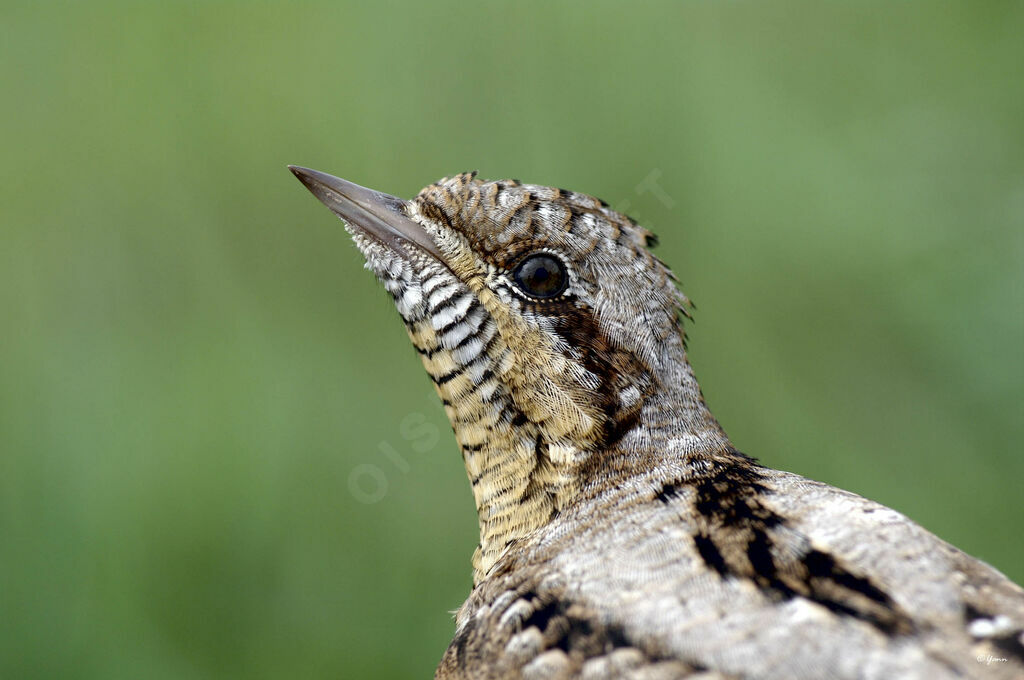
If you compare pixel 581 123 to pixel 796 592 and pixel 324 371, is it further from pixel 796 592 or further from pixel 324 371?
pixel 796 592

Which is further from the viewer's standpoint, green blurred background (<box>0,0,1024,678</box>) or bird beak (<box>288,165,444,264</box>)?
green blurred background (<box>0,0,1024,678</box>)

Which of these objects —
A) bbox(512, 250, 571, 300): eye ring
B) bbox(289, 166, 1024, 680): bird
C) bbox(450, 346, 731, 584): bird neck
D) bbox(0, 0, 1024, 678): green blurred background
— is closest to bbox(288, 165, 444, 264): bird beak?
bbox(289, 166, 1024, 680): bird

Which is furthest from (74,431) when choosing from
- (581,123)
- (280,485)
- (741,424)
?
(741,424)

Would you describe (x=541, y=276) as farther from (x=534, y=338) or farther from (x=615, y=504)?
(x=615, y=504)

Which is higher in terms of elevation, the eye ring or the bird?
the eye ring

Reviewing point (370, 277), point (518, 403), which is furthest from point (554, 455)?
point (370, 277)

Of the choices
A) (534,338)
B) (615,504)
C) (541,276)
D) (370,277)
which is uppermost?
(370,277)

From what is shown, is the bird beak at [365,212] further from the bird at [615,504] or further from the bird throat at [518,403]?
the bird throat at [518,403]

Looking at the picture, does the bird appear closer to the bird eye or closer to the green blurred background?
the bird eye

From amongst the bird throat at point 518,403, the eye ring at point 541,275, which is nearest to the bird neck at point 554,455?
the bird throat at point 518,403
